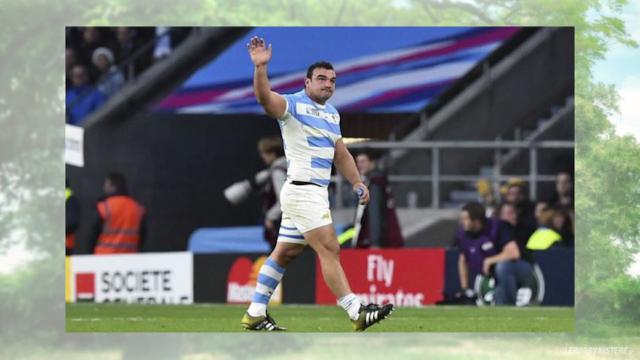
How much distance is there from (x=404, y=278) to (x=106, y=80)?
4.76 metres

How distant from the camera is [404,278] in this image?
797 inches

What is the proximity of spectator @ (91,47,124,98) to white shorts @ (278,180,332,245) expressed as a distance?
833 cm

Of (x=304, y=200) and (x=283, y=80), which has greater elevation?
(x=283, y=80)

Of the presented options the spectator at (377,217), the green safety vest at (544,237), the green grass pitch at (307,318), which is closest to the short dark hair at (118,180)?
the green grass pitch at (307,318)

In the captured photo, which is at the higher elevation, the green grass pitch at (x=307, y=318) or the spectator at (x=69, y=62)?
the spectator at (x=69, y=62)

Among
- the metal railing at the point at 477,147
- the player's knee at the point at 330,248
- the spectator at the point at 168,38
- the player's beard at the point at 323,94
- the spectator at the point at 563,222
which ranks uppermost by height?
the spectator at the point at 168,38

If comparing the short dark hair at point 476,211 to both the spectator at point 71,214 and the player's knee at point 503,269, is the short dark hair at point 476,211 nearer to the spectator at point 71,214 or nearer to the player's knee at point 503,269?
the player's knee at point 503,269

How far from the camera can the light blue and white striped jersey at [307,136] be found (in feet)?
41.2

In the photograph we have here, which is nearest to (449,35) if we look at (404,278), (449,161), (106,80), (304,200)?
(449,161)

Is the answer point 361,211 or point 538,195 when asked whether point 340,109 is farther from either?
point 538,195

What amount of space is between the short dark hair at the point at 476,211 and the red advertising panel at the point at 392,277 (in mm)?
632

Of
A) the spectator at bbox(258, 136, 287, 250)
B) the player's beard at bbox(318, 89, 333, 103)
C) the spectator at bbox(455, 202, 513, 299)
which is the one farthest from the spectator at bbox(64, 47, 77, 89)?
the player's beard at bbox(318, 89, 333, 103)

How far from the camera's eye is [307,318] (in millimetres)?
17344

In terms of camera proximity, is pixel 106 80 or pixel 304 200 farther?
pixel 106 80
